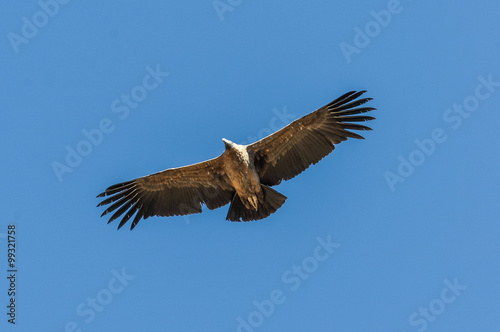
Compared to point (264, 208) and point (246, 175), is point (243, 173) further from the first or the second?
point (264, 208)

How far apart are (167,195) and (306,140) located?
3.66 meters

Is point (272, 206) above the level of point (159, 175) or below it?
below

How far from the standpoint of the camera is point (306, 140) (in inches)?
755

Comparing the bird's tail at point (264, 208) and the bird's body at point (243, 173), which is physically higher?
the bird's body at point (243, 173)

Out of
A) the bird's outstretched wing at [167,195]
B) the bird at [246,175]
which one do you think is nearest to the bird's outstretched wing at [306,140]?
the bird at [246,175]

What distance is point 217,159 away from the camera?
19328mm

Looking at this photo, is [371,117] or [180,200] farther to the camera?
[180,200]

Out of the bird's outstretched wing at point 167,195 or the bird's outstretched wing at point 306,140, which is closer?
the bird's outstretched wing at point 306,140

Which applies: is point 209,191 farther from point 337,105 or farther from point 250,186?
point 337,105

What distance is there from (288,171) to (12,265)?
7247 millimetres

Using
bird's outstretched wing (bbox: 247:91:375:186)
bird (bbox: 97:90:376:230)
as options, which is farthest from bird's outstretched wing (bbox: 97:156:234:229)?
bird's outstretched wing (bbox: 247:91:375:186)

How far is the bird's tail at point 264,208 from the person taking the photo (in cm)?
1914

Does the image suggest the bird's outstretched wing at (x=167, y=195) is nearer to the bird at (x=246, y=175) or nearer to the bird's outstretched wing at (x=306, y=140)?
the bird at (x=246, y=175)

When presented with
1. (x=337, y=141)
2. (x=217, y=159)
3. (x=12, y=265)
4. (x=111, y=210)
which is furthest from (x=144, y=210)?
(x=337, y=141)
